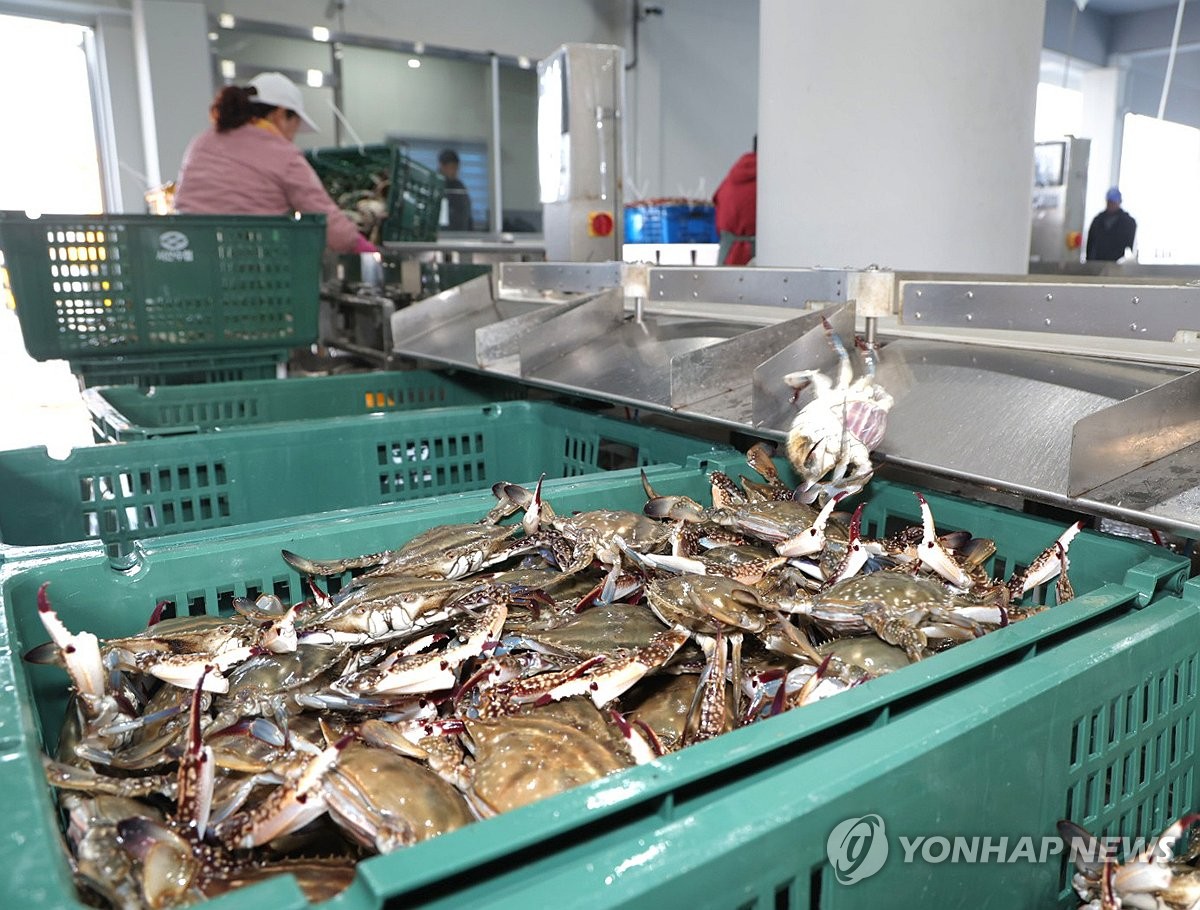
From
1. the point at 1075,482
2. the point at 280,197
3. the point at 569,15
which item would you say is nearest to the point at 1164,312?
the point at 1075,482

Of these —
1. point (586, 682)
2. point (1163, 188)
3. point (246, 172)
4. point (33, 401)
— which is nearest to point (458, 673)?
point (586, 682)

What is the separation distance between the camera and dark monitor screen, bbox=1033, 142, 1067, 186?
7.21 meters

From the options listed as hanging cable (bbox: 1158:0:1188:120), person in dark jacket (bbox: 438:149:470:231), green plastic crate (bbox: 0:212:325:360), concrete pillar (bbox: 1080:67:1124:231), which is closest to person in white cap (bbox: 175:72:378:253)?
green plastic crate (bbox: 0:212:325:360)

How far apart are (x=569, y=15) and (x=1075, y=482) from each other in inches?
411

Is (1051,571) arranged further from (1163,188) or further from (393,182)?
(1163,188)

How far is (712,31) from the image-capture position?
37.2 feet

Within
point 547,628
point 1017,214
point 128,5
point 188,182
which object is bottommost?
point 547,628

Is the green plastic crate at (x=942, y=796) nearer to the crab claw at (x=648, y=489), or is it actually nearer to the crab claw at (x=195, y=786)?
the crab claw at (x=195, y=786)

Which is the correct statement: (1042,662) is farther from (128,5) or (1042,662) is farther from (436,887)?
(128,5)

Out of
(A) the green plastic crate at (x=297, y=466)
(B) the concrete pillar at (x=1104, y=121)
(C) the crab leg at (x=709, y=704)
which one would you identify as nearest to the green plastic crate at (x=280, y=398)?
(A) the green plastic crate at (x=297, y=466)

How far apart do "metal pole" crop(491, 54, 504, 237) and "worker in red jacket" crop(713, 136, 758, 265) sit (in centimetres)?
436

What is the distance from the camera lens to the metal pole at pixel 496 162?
1006 cm

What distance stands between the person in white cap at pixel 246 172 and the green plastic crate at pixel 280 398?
47.5 inches

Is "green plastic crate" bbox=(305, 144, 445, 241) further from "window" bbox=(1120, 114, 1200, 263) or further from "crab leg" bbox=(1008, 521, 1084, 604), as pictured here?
"window" bbox=(1120, 114, 1200, 263)
